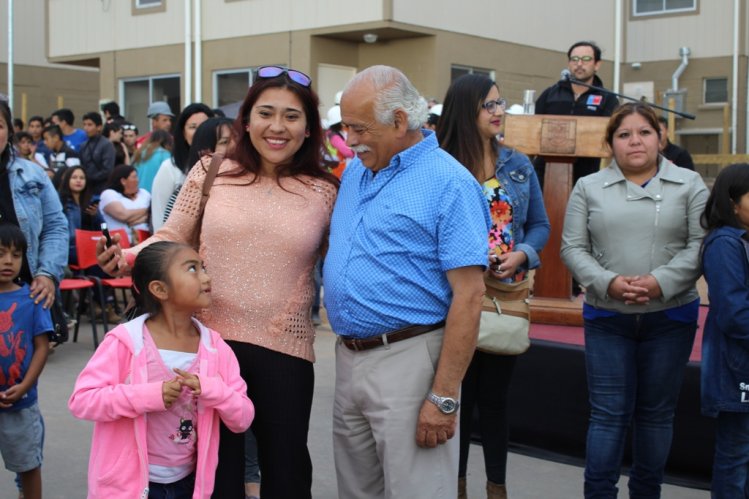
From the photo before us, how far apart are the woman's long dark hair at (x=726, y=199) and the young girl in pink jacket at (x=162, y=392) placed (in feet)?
6.93

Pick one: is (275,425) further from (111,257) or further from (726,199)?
Answer: (726,199)

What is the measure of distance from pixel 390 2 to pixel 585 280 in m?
13.6

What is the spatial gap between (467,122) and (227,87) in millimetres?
15999

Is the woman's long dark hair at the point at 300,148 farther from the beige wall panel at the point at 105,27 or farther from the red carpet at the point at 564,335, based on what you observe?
the beige wall panel at the point at 105,27

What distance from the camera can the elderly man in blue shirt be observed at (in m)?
2.98

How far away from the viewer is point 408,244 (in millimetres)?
2988

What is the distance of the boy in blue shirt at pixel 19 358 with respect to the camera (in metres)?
4.04

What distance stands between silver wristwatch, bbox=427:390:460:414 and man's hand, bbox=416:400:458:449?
11 millimetres

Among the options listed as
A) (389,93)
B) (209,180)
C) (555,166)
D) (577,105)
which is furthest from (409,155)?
(577,105)

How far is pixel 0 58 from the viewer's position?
24.9 meters

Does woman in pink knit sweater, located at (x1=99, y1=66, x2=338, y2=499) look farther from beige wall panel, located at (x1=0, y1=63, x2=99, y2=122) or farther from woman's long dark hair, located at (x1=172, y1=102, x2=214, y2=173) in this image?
beige wall panel, located at (x1=0, y1=63, x2=99, y2=122)

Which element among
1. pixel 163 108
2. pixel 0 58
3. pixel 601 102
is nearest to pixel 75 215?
pixel 163 108

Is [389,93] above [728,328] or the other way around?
above

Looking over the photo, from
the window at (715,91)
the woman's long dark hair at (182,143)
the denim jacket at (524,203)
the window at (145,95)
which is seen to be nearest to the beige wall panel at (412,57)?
the window at (145,95)
